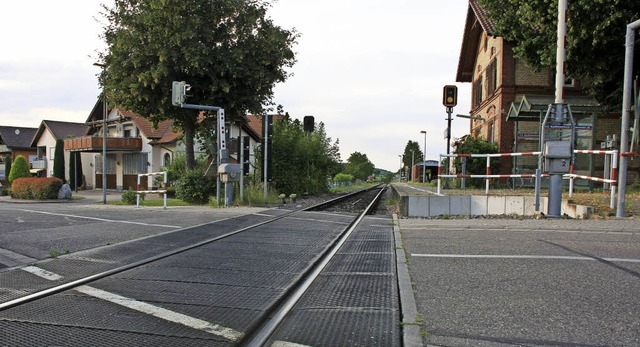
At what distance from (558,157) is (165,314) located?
902 cm

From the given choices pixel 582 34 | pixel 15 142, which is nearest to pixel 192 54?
pixel 582 34

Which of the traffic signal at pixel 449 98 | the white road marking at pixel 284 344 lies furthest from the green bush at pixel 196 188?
the white road marking at pixel 284 344

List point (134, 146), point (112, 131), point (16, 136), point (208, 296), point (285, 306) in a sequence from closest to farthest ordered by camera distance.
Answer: point (285, 306), point (208, 296), point (134, 146), point (112, 131), point (16, 136)

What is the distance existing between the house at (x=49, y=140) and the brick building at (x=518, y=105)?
38200 mm

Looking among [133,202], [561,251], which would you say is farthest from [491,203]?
[133,202]

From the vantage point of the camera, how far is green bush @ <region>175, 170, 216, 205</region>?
1859 cm

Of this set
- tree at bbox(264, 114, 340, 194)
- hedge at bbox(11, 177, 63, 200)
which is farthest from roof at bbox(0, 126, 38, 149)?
tree at bbox(264, 114, 340, 194)

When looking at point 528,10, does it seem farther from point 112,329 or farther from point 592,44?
point 112,329

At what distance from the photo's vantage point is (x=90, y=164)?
150ft

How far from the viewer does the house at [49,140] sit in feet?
156

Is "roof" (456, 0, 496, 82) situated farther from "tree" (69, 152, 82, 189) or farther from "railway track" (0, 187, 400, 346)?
"tree" (69, 152, 82, 189)

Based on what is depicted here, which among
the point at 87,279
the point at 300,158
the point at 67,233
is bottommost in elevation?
the point at 67,233

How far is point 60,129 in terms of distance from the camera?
51062 millimetres

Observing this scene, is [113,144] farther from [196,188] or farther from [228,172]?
[228,172]
